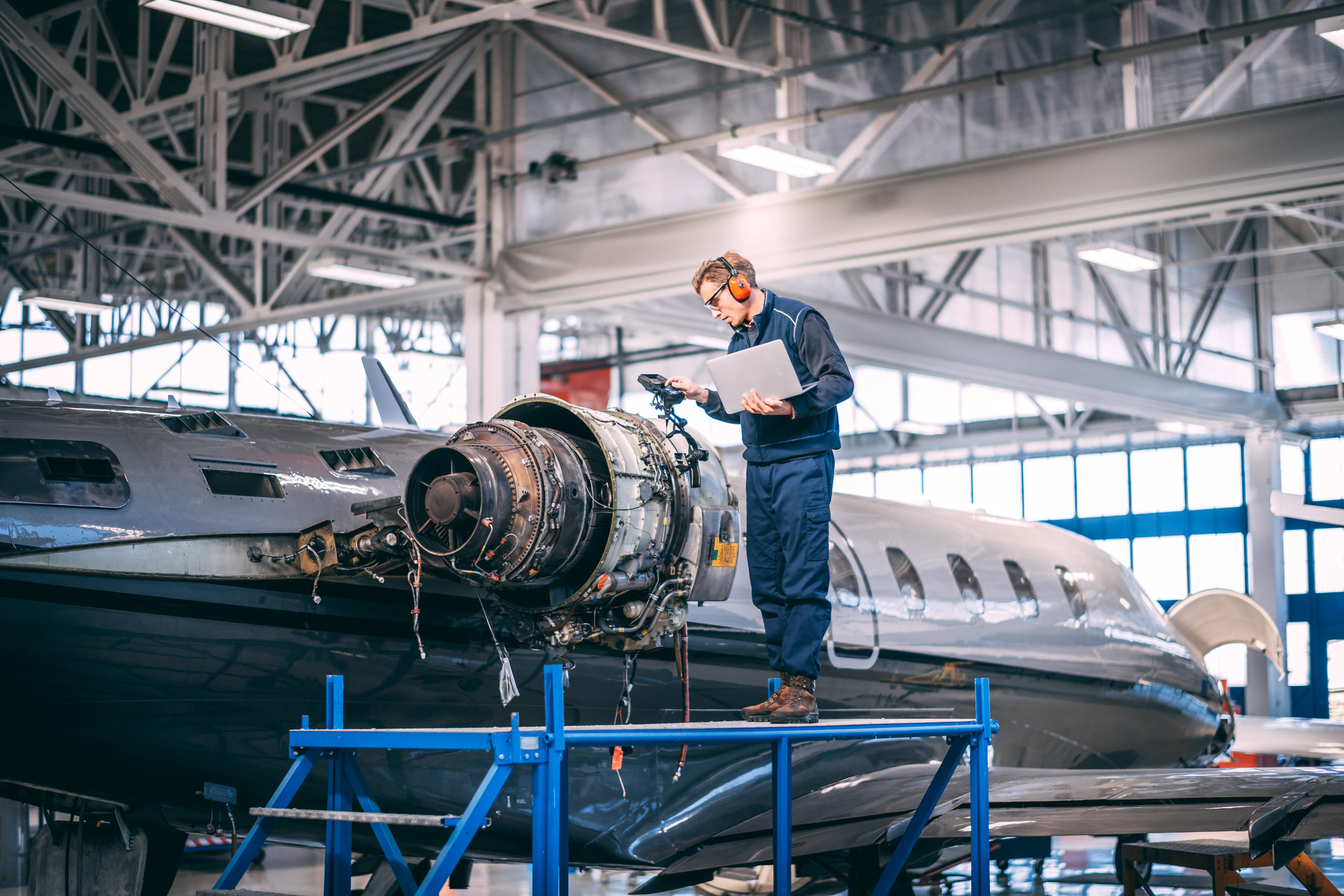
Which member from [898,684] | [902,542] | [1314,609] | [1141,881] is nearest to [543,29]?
[902,542]

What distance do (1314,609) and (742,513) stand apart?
103ft

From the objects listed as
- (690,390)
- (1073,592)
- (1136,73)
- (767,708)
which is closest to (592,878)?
(1073,592)

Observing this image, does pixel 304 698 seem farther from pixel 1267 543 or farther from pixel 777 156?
pixel 1267 543

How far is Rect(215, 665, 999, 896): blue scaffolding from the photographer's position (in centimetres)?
527

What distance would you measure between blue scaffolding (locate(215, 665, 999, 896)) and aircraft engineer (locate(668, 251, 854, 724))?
0.47 meters

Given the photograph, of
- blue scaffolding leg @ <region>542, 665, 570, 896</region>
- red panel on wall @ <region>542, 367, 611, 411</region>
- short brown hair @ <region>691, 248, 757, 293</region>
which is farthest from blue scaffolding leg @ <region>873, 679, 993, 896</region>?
red panel on wall @ <region>542, 367, 611, 411</region>

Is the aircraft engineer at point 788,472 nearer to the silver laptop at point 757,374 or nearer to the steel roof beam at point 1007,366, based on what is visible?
the silver laptop at point 757,374

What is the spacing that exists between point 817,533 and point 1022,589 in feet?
22.8

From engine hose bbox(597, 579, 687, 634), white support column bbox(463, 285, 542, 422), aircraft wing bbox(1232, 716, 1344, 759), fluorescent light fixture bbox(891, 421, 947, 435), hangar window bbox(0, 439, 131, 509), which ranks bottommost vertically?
aircraft wing bbox(1232, 716, 1344, 759)

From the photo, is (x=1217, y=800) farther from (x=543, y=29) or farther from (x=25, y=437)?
(x=543, y=29)

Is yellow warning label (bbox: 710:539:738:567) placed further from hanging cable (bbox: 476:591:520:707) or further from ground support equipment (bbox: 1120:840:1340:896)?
ground support equipment (bbox: 1120:840:1340:896)

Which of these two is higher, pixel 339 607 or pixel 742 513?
pixel 742 513

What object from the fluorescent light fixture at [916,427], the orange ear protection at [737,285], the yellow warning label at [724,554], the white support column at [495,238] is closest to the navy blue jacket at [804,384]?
the orange ear protection at [737,285]

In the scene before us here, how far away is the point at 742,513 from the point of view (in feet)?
34.4
